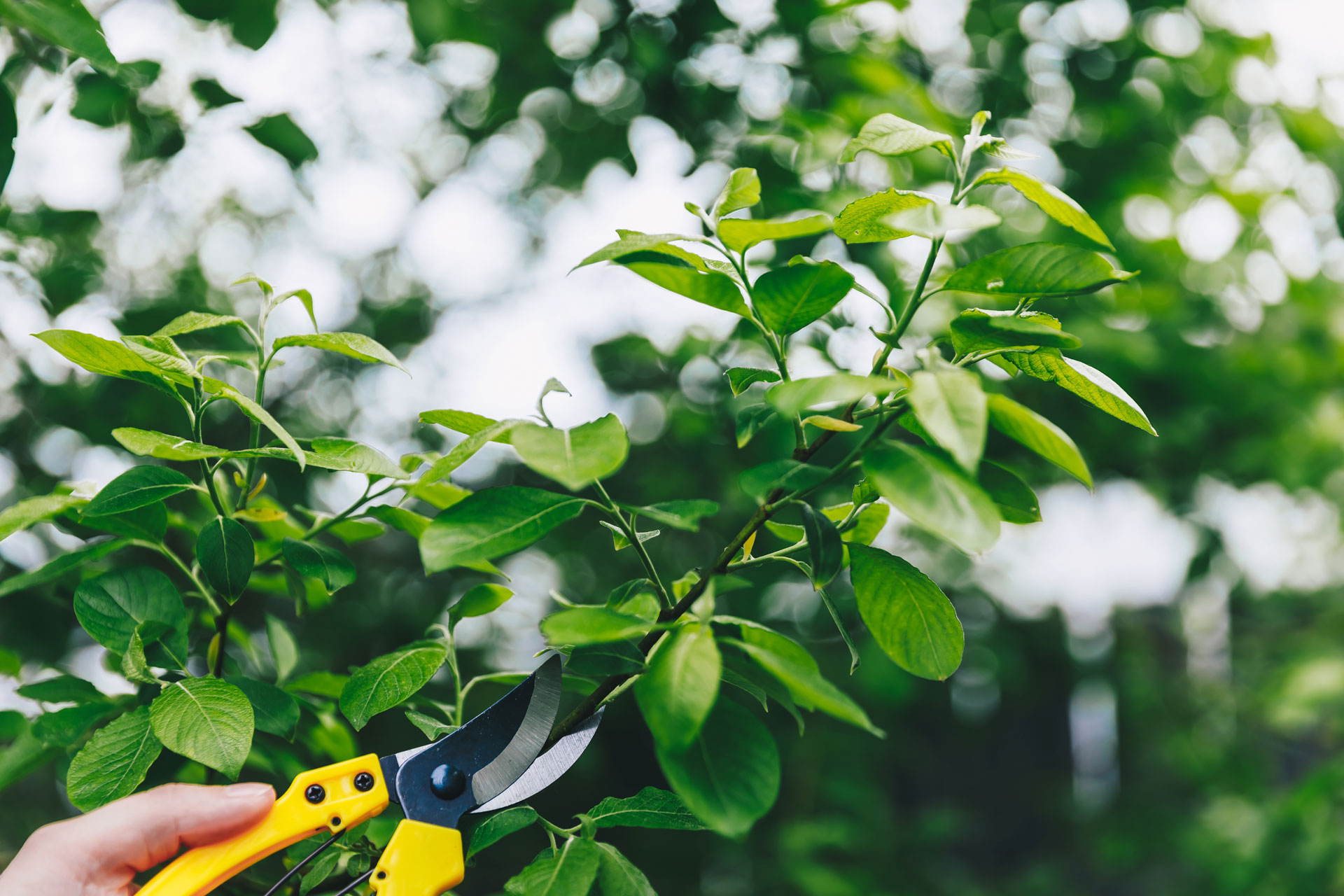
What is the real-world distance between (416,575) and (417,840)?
195 cm

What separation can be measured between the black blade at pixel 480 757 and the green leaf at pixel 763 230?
1.14 feet

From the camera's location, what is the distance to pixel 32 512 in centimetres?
66

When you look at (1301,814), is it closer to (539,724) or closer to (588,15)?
(539,724)

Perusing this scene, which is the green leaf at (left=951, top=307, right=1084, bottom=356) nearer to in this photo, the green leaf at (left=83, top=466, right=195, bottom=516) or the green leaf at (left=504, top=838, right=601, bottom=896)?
the green leaf at (left=504, top=838, right=601, bottom=896)

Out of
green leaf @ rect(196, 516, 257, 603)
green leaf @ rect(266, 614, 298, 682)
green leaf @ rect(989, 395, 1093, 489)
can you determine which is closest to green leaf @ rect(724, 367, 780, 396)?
green leaf @ rect(989, 395, 1093, 489)

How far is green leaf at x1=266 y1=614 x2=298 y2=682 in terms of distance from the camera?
3.09ft

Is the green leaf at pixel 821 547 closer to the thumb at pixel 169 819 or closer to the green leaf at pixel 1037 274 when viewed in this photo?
the green leaf at pixel 1037 274

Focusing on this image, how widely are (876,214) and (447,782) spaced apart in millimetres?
524

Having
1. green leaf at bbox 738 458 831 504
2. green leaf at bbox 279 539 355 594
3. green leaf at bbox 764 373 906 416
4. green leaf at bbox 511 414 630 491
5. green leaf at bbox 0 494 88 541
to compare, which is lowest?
green leaf at bbox 279 539 355 594

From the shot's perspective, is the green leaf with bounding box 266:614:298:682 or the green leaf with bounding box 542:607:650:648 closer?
the green leaf with bounding box 542:607:650:648

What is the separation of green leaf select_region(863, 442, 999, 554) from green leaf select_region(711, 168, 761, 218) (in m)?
0.19

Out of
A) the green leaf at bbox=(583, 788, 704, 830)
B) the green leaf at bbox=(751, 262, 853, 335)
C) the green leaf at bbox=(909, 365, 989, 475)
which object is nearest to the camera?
the green leaf at bbox=(909, 365, 989, 475)

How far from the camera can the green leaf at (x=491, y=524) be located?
19.6 inches

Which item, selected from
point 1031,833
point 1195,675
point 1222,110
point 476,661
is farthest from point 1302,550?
point 476,661
